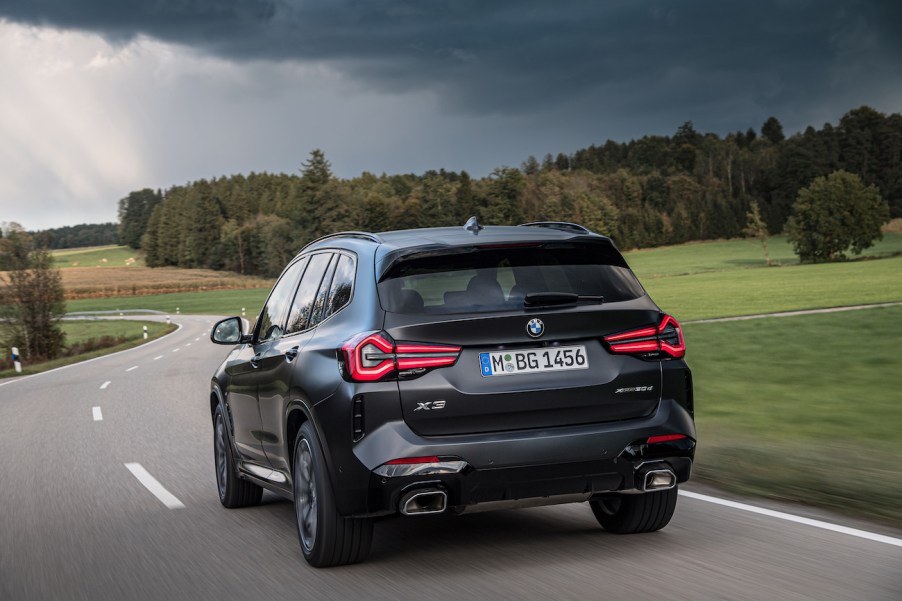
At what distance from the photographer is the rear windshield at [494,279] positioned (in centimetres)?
505

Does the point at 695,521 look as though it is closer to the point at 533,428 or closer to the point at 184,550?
the point at 533,428

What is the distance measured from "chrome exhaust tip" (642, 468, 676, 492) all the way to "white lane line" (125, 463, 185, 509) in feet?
12.5

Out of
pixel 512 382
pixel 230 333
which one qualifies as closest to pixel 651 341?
pixel 512 382

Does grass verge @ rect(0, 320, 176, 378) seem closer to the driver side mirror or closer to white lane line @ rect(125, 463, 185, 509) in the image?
white lane line @ rect(125, 463, 185, 509)

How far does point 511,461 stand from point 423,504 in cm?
45

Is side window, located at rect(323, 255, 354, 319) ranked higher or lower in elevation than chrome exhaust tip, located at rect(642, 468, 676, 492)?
higher

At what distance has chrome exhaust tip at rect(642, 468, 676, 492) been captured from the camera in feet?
16.6

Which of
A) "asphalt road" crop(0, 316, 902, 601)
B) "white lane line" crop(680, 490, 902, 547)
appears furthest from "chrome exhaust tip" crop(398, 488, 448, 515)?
"white lane line" crop(680, 490, 902, 547)

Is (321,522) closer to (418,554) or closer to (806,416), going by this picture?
(418,554)

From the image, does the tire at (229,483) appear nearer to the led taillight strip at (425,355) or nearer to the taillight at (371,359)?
the taillight at (371,359)

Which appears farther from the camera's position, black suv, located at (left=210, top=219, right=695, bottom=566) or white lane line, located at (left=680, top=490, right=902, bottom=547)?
white lane line, located at (left=680, top=490, right=902, bottom=547)

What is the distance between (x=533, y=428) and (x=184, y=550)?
2373mm

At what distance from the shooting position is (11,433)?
525 inches

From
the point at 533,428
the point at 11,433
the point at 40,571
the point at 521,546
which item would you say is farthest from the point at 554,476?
the point at 11,433
